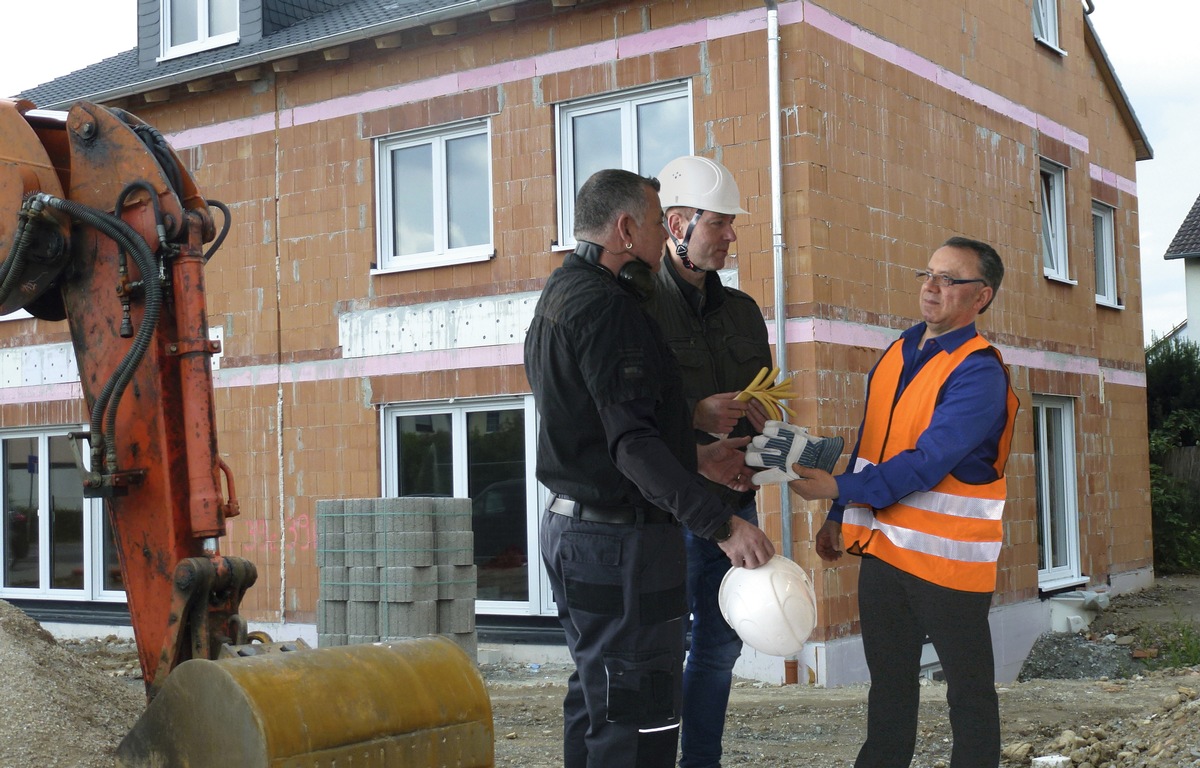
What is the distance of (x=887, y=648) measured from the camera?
15.4 feet

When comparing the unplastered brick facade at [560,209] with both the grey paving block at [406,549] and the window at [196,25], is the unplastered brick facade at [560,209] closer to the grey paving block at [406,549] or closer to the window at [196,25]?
the window at [196,25]

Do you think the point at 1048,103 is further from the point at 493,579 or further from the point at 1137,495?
the point at 493,579

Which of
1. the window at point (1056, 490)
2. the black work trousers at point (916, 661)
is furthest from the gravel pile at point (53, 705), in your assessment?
the window at point (1056, 490)

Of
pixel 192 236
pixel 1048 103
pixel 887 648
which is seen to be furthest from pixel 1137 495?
pixel 192 236

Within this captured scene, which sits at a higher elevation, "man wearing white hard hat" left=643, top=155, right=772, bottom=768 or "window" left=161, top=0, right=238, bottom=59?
"window" left=161, top=0, right=238, bottom=59

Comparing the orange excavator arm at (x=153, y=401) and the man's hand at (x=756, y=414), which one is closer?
the orange excavator arm at (x=153, y=401)

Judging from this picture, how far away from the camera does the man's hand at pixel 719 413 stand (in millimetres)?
4992

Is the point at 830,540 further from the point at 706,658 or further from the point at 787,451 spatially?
the point at 706,658

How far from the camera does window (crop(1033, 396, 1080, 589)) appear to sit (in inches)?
590

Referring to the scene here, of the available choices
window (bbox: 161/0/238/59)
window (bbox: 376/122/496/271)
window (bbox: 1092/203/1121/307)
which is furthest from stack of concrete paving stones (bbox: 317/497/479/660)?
window (bbox: 1092/203/1121/307)

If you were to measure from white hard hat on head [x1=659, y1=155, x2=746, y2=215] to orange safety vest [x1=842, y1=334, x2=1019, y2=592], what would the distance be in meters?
0.98

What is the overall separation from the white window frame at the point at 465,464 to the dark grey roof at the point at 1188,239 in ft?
80.9

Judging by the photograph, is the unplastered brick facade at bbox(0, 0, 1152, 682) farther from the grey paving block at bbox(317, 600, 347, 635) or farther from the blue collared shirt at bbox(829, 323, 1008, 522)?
the blue collared shirt at bbox(829, 323, 1008, 522)

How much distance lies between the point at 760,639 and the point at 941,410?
103cm
